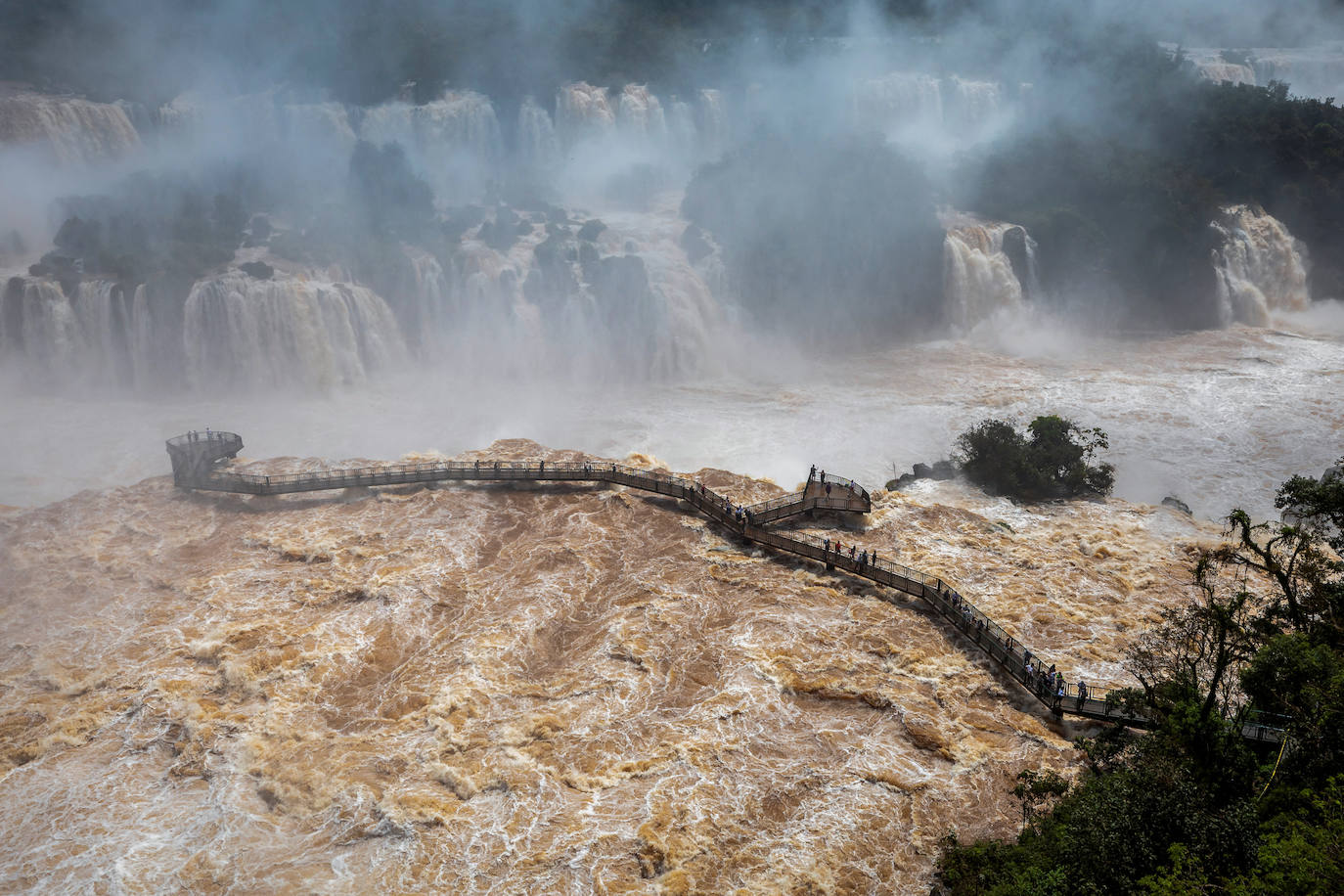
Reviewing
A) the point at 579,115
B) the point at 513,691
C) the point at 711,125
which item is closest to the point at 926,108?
the point at 711,125

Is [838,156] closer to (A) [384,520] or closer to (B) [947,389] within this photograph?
(B) [947,389]

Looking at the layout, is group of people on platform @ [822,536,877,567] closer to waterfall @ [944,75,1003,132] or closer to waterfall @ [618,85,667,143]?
waterfall @ [618,85,667,143]

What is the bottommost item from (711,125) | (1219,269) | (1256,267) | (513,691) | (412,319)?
(513,691)

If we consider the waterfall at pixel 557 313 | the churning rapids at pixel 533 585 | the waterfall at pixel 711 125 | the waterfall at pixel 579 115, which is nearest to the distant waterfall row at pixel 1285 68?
the waterfall at pixel 711 125

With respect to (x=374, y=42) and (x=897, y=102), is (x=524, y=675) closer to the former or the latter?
(x=897, y=102)

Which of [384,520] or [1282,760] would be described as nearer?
[1282,760]

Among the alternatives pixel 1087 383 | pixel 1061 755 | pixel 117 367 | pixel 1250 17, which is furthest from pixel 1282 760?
pixel 1250 17

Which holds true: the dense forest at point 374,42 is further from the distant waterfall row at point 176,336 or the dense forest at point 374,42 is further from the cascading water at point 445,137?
the distant waterfall row at point 176,336
